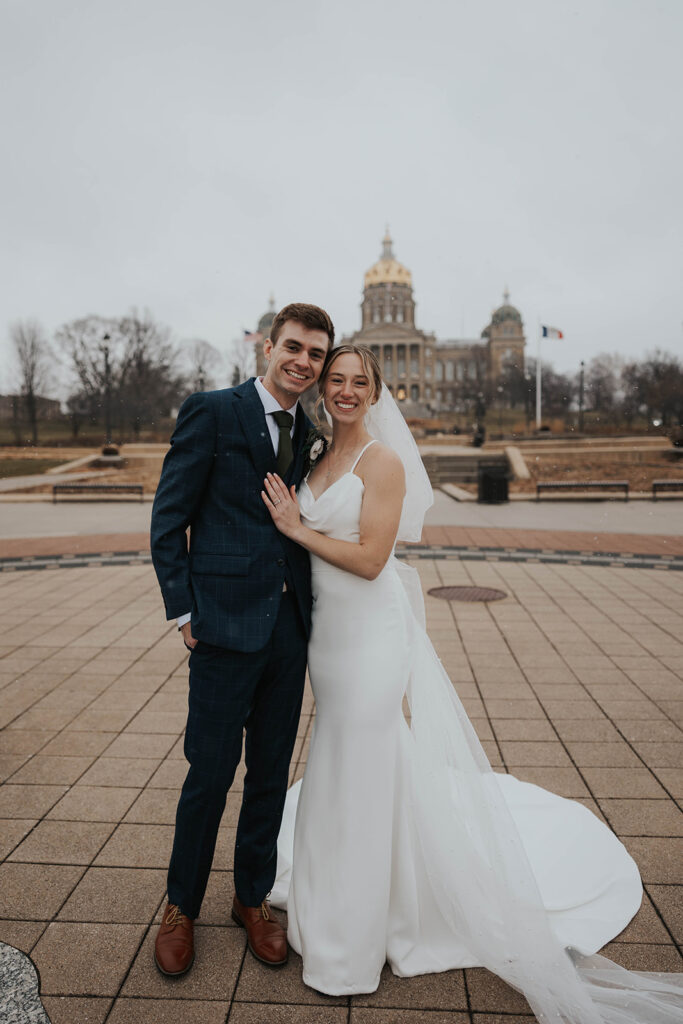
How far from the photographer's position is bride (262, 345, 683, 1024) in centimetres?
258

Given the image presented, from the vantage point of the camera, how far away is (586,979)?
8.35 ft

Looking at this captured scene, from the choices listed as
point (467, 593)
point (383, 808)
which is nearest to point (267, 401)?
point (383, 808)

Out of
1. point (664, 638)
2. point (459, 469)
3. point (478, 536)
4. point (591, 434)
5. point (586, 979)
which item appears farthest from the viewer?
point (591, 434)

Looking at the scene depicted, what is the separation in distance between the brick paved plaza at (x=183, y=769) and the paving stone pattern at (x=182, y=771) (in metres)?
0.01

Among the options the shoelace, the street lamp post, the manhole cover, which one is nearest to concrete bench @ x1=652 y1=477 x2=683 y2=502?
the manhole cover

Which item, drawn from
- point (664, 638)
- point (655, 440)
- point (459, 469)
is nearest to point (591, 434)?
point (655, 440)

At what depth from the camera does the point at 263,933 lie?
108 inches

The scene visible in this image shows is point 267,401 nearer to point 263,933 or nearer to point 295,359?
point 295,359

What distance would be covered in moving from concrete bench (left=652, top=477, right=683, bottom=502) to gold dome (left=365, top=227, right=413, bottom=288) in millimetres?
92411

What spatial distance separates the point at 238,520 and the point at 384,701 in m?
0.85

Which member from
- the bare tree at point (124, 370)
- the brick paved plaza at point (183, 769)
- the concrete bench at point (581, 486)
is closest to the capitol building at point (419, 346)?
the bare tree at point (124, 370)

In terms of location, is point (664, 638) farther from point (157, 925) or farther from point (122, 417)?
point (122, 417)

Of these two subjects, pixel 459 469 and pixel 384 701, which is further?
pixel 459 469

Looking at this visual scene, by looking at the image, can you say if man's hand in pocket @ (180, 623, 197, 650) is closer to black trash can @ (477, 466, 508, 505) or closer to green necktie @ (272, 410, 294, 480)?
green necktie @ (272, 410, 294, 480)
